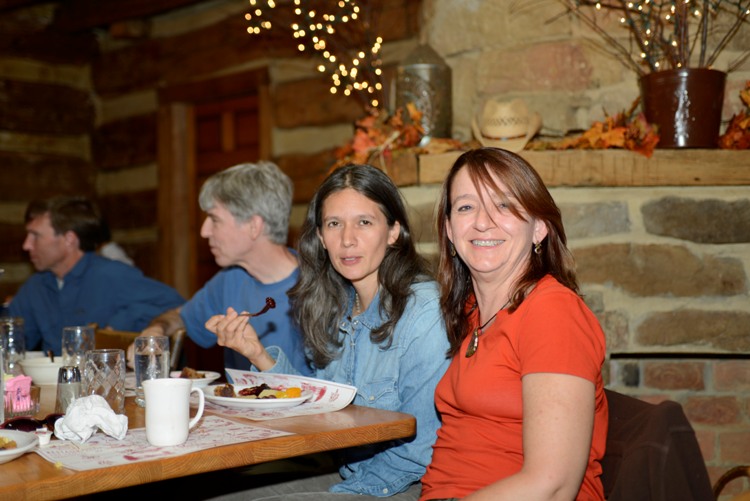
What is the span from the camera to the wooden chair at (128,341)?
280cm

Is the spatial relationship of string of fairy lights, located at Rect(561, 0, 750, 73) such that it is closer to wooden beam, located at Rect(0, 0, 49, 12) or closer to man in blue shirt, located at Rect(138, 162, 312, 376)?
man in blue shirt, located at Rect(138, 162, 312, 376)

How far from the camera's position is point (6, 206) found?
5.55 meters

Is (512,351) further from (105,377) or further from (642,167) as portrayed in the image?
(642,167)

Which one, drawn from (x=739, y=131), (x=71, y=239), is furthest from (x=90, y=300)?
(x=739, y=131)

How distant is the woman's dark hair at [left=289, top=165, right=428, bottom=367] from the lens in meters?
2.21

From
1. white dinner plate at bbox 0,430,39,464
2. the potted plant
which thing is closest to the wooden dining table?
white dinner plate at bbox 0,430,39,464

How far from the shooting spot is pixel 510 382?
1607 mm

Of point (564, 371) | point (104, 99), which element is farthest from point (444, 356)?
→ point (104, 99)

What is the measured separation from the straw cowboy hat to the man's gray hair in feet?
2.59

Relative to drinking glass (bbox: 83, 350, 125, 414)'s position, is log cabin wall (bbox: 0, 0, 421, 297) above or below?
above

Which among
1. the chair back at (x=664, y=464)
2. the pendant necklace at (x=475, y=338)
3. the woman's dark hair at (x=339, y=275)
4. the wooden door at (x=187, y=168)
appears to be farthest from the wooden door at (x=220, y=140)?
the chair back at (x=664, y=464)

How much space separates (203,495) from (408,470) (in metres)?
0.59

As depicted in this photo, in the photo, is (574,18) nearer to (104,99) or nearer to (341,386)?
(341,386)

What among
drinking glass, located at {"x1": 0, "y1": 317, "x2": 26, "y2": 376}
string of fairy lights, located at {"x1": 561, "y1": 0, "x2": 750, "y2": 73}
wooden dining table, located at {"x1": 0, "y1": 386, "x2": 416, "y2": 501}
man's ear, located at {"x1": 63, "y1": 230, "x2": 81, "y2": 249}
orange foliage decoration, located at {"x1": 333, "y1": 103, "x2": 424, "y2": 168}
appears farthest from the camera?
man's ear, located at {"x1": 63, "y1": 230, "x2": 81, "y2": 249}
